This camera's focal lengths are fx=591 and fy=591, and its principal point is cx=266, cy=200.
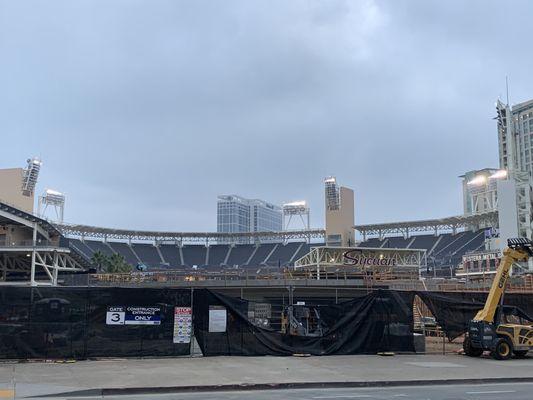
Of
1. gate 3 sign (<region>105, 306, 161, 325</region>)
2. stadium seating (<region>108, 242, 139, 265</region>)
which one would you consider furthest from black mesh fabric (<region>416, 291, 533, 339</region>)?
stadium seating (<region>108, 242, 139, 265</region>)

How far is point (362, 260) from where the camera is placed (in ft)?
248

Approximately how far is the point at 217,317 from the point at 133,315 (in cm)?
276

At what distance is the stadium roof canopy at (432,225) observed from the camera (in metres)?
111

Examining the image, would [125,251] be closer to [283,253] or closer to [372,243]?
[283,253]

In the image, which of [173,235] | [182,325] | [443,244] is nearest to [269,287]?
[182,325]

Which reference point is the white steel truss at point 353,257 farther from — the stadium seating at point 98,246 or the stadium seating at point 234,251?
the stadium seating at point 98,246

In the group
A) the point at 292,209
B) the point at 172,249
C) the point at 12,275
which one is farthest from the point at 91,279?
the point at 292,209

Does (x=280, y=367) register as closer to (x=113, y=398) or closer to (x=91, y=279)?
(x=113, y=398)

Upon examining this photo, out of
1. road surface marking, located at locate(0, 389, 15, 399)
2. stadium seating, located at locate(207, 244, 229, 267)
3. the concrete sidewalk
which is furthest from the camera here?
stadium seating, located at locate(207, 244, 229, 267)

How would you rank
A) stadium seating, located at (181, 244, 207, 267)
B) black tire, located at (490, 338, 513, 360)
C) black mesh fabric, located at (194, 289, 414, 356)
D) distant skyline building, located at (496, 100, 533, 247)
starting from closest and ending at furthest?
black mesh fabric, located at (194, 289, 414, 356), black tire, located at (490, 338, 513, 360), distant skyline building, located at (496, 100, 533, 247), stadium seating, located at (181, 244, 207, 267)

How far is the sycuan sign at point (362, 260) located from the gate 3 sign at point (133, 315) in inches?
2266

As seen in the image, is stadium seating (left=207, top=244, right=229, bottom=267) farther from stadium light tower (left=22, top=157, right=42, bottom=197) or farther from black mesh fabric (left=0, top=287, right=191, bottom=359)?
black mesh fabric (left=0, top=287, right=191, bottom=359)

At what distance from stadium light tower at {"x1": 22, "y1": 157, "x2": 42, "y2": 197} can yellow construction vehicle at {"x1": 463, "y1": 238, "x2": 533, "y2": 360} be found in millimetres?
103061

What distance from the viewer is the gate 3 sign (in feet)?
62.1
